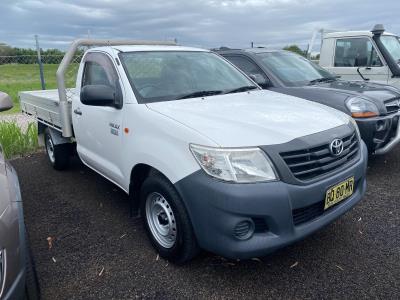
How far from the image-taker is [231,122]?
99.4 inches

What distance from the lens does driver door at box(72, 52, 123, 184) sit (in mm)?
3232

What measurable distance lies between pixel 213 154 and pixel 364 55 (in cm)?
569

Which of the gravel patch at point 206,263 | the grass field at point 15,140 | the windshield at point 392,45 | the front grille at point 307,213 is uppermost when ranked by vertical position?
the windshield at point 392,45

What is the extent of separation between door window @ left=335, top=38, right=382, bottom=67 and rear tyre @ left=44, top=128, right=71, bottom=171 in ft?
18.1

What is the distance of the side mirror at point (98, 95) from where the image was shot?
9.84ft

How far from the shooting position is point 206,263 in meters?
2.83

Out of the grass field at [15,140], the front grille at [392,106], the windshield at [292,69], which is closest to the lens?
the front grille at [392,106]

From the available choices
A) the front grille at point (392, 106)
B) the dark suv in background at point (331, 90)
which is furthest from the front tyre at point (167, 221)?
the front grille at point (392, 106)

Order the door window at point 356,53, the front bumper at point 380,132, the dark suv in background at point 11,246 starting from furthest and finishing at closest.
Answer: the door window at point 356,53, the front bumper at point 380,132, the dark suv in background at point 11,246

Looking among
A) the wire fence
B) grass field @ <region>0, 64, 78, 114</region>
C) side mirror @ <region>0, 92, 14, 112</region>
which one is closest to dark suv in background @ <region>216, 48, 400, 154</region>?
side mirror @ <region>0, 92, 14, 112</region>

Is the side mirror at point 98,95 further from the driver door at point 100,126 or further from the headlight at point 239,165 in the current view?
the headlight at point 239,165

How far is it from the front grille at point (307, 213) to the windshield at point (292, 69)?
2.96 metres

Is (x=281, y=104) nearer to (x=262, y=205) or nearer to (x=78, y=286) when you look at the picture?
(x=262, y=205)

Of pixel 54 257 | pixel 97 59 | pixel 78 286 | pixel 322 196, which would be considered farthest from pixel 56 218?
pixel 322 196
